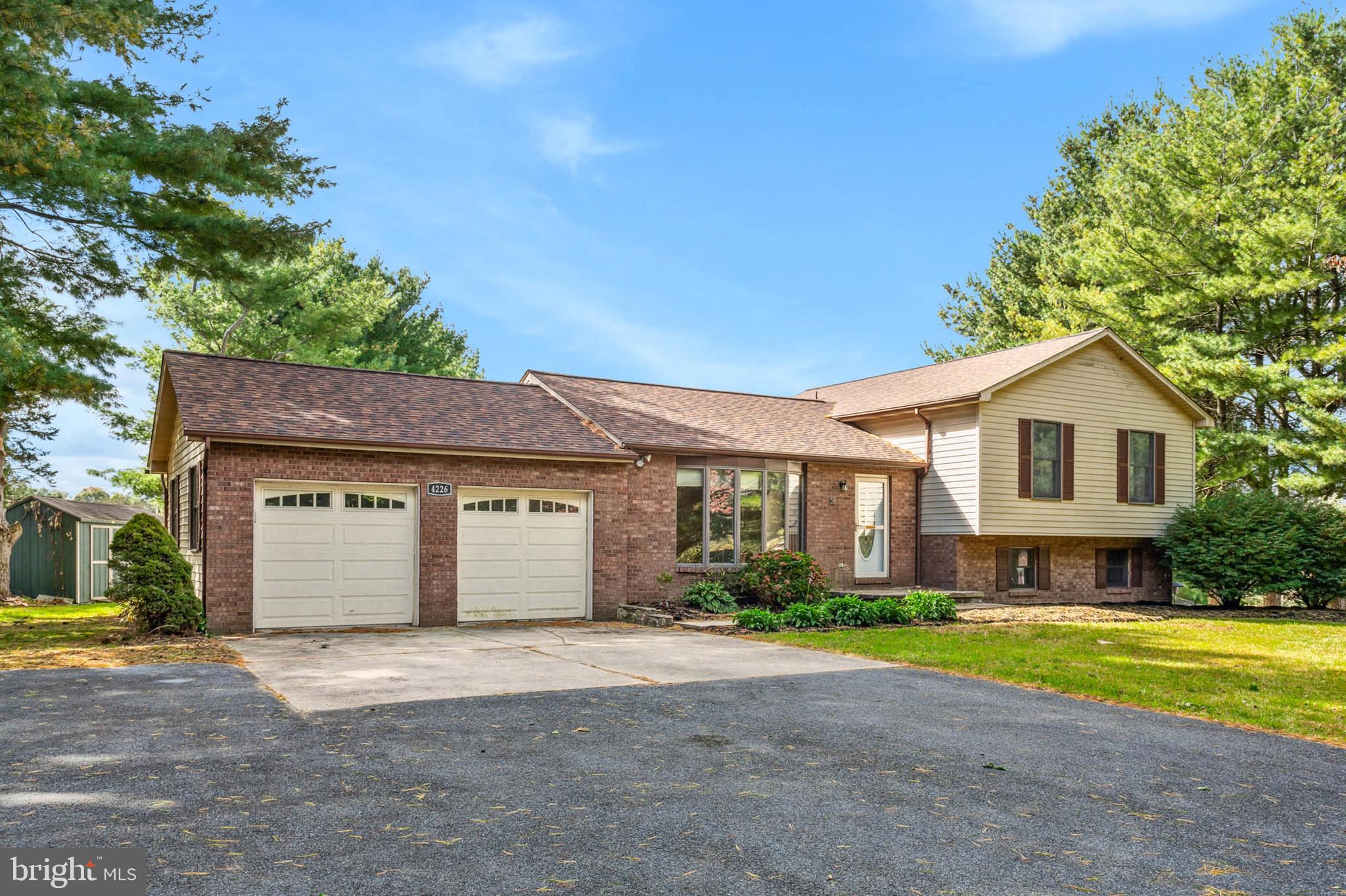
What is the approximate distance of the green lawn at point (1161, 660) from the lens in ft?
27.3

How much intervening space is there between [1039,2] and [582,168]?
660 inches

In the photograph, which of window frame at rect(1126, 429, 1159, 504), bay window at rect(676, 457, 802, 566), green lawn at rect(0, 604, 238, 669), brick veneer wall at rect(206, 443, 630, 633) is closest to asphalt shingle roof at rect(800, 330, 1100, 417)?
window frame at rect(1126, 429, 1159, 504)

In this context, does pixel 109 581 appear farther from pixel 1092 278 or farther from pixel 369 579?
pixel 1092 278

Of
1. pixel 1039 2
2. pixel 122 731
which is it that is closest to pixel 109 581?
pixel 122 731

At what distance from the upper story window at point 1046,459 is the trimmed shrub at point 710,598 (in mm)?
7367

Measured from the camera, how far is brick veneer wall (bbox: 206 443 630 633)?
13.0 meters

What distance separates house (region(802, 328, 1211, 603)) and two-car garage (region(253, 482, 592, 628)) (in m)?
8.03

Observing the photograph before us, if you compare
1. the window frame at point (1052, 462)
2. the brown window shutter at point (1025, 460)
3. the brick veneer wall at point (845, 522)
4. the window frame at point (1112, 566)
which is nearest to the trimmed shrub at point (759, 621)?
the brick veneer wall at point (845, 522)

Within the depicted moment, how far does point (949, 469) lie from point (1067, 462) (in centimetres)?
283

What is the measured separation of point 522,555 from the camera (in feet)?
50.8

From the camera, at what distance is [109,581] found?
2286cm

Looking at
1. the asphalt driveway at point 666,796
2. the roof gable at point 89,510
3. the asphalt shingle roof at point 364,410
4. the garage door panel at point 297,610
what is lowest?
the garage door panel at point 297,610

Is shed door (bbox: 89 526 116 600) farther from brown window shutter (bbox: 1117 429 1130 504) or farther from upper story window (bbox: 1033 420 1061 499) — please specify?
brown window shutter (bbox: 1117 429 1130 504)

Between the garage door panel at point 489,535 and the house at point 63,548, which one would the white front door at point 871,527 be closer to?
the garage door panel at point 489,535
